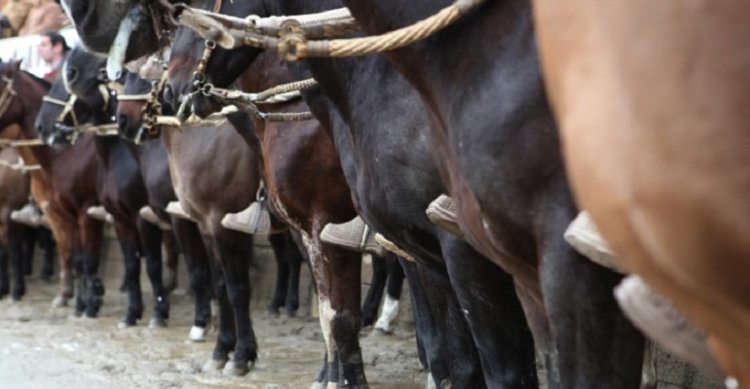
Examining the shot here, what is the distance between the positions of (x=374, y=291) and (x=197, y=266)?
4.83ft

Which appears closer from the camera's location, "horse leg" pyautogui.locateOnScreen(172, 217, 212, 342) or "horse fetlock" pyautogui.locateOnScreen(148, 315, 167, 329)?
"horse leg" pyautogui.locateOnScreen(172, 217, 212, 342)

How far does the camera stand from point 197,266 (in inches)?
394

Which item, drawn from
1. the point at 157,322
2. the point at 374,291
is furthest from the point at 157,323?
the point at 374,291

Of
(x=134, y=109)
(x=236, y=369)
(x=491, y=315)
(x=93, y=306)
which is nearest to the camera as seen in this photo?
(x=491, y=315)

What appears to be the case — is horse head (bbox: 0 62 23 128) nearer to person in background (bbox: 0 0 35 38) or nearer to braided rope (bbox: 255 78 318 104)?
person in background (bbox: 0 0 35 38)

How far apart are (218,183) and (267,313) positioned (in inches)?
150

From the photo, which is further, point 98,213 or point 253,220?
point 98,213

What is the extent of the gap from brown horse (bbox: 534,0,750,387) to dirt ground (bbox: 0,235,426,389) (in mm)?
6273

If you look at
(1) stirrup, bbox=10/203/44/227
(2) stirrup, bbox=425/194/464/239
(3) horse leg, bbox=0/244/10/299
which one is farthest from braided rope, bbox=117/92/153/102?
(3) horse leg, bbox=0/244/10/299

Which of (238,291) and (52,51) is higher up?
(52,51)

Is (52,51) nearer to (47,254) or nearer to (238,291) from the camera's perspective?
(47,254)

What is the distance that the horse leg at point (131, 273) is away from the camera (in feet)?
37.2

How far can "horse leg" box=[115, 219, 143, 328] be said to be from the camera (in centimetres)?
1133

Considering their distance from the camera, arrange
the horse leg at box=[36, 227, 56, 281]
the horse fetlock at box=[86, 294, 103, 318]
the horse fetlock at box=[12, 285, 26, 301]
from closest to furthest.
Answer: the horse fetlock at box=[86, 294, 103, 318], the horse fetlock at box=[12, 285, 26, 301], the horse leg at box=[36, 227, 56, 281]
